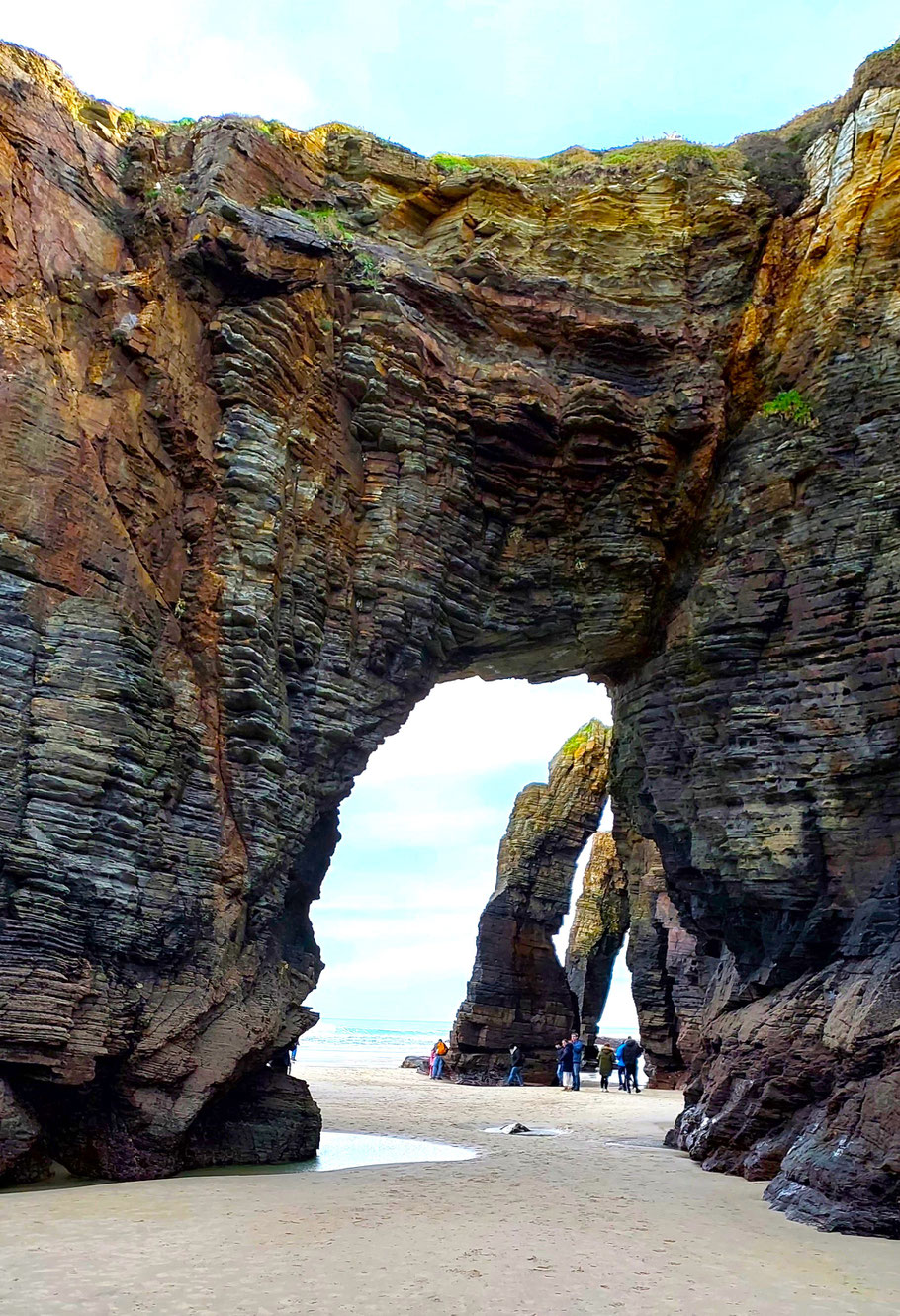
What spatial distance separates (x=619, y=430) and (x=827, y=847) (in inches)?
320

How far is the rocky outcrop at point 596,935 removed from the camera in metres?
40.4

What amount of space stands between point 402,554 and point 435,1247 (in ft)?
36.3

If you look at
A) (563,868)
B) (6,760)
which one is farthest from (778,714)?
(563,868)

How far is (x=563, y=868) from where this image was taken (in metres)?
35.8

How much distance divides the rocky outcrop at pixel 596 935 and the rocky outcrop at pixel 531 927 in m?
5.23

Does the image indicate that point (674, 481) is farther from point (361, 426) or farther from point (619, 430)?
point (361, 426)

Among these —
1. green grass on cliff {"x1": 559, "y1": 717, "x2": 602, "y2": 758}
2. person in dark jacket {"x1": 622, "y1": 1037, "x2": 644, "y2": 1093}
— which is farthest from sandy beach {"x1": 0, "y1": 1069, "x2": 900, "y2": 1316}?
green grass on cliff {"x1": 559, "y1": 717, "x2": 602, "y2": 758}

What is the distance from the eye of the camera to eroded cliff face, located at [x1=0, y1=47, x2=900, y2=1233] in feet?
40.9

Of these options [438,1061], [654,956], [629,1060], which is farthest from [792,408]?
[438,1061]

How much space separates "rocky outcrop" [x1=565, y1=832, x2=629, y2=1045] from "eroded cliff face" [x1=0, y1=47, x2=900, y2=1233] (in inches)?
888

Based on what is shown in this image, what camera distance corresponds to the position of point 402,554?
1734 centimetres

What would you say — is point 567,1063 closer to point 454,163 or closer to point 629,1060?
point 629,1060

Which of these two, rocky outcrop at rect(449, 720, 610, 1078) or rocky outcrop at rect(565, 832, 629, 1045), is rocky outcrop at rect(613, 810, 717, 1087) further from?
rocky outcrop at rect(565, 832, 629, 1045)

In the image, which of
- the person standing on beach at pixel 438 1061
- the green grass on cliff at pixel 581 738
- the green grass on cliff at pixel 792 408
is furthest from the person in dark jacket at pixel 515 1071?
the green grass on cliff at pixel 792 408
